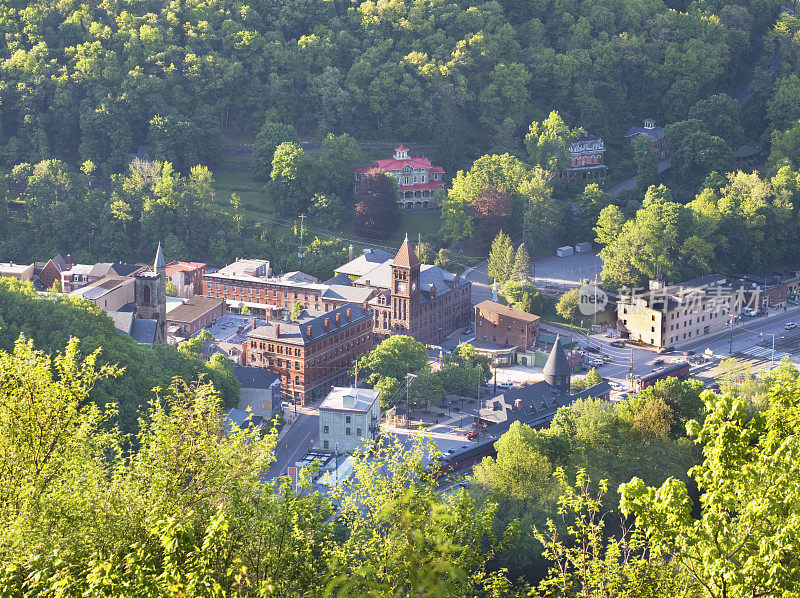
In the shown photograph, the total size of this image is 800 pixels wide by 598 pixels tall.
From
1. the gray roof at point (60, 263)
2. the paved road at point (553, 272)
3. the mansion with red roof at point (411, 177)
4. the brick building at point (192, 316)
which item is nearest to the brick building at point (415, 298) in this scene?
the paved road at point (553, 272)

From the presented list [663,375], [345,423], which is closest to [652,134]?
[663,375]

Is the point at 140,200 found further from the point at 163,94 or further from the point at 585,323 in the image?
the point at 585,323

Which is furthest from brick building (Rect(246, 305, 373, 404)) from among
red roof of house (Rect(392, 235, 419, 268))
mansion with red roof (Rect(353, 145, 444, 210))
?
mansion with red roof (Rect(353, 145, 444, 210))

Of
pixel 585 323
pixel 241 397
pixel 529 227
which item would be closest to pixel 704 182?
pixel 529 227

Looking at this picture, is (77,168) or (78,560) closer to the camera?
(78,560)

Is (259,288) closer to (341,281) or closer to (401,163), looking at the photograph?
(341,281)

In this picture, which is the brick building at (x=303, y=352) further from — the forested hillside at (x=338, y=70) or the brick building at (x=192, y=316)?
the forested hillside at (x=338, y=70)
